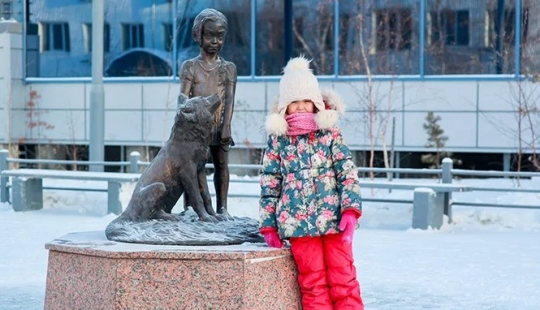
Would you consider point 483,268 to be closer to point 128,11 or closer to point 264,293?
point 264,293

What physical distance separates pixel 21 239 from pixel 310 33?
10.5 m

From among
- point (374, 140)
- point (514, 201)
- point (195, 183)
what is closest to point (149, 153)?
point (374, 140)

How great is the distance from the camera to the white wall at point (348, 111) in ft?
69.9

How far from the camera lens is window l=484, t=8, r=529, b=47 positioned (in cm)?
2117

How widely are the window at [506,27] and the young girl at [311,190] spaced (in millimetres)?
14859

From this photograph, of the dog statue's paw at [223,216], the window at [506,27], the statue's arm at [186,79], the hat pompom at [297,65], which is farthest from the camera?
the window at [506,27]

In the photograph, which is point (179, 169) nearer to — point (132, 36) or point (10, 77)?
point (132, 36)

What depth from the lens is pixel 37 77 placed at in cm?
2541

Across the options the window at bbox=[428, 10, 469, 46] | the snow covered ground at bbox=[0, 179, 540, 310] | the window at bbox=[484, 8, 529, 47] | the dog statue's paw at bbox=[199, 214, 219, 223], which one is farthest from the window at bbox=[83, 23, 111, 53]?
the dog statue's paw at bbox=[199, 214, 219, 223]

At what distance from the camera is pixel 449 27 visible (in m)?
21.9

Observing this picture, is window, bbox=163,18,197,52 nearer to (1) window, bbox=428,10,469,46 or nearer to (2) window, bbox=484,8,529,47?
(1) window, bbox=428,10,469,46

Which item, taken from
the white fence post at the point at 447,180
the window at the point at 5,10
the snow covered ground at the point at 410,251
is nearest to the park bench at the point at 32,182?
the snow covered ground at the point at 410,251

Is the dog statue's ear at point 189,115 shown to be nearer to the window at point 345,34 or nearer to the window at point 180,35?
the window at point 345,34

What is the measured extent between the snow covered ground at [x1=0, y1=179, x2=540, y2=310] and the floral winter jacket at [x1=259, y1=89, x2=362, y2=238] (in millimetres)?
2647
